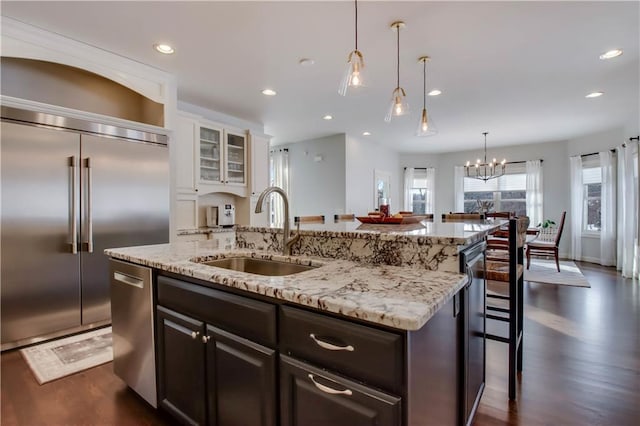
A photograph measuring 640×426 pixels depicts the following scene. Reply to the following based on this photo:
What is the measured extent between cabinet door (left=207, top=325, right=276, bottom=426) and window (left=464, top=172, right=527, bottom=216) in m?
7.90

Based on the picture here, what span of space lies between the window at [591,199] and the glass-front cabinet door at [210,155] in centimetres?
730

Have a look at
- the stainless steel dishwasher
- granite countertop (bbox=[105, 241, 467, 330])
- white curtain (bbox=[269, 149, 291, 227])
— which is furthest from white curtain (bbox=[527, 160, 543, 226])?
the stainless steel dishwasher

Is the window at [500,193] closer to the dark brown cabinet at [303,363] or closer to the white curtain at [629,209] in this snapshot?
the white curtain at [629,209]

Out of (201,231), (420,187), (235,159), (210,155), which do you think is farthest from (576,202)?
(201,231)

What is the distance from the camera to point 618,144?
19.2 ft

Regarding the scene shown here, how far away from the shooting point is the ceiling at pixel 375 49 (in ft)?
7.45

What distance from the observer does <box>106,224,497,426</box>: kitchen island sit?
2.91 feet

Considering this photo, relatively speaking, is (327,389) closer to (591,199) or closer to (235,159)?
(235,159)

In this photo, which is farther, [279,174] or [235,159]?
[279,174]

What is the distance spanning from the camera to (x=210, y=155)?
4.32 meters

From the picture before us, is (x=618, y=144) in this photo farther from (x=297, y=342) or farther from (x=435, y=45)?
(x=297, y=342)

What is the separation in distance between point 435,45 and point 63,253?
12.1 ft

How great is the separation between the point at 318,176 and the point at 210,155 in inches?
98.1

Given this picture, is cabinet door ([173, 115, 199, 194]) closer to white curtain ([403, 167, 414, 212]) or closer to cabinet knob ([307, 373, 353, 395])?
cabinet knob ([307, 373, 353, 395])
